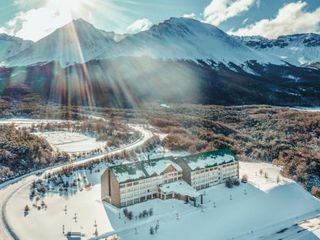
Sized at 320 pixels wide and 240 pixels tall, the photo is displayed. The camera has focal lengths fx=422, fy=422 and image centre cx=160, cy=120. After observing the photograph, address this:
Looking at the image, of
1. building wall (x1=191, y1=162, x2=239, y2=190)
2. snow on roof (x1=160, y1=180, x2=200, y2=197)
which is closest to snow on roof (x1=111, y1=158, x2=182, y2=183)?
snow on roof (x1=160, y1=180, x2=200, y2=197)

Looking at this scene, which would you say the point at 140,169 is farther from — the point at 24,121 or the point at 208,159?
the point at 24,121

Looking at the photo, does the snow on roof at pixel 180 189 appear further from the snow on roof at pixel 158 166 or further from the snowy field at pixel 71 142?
the snowy field at pixel 71 142

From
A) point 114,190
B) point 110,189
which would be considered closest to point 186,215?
point 114,190

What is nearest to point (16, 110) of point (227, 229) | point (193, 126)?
point (193, 126)

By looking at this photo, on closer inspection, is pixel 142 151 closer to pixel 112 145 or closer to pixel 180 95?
pixel 112 145

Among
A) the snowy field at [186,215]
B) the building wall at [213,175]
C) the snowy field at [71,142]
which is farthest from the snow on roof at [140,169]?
the snowy field at [71,142]
